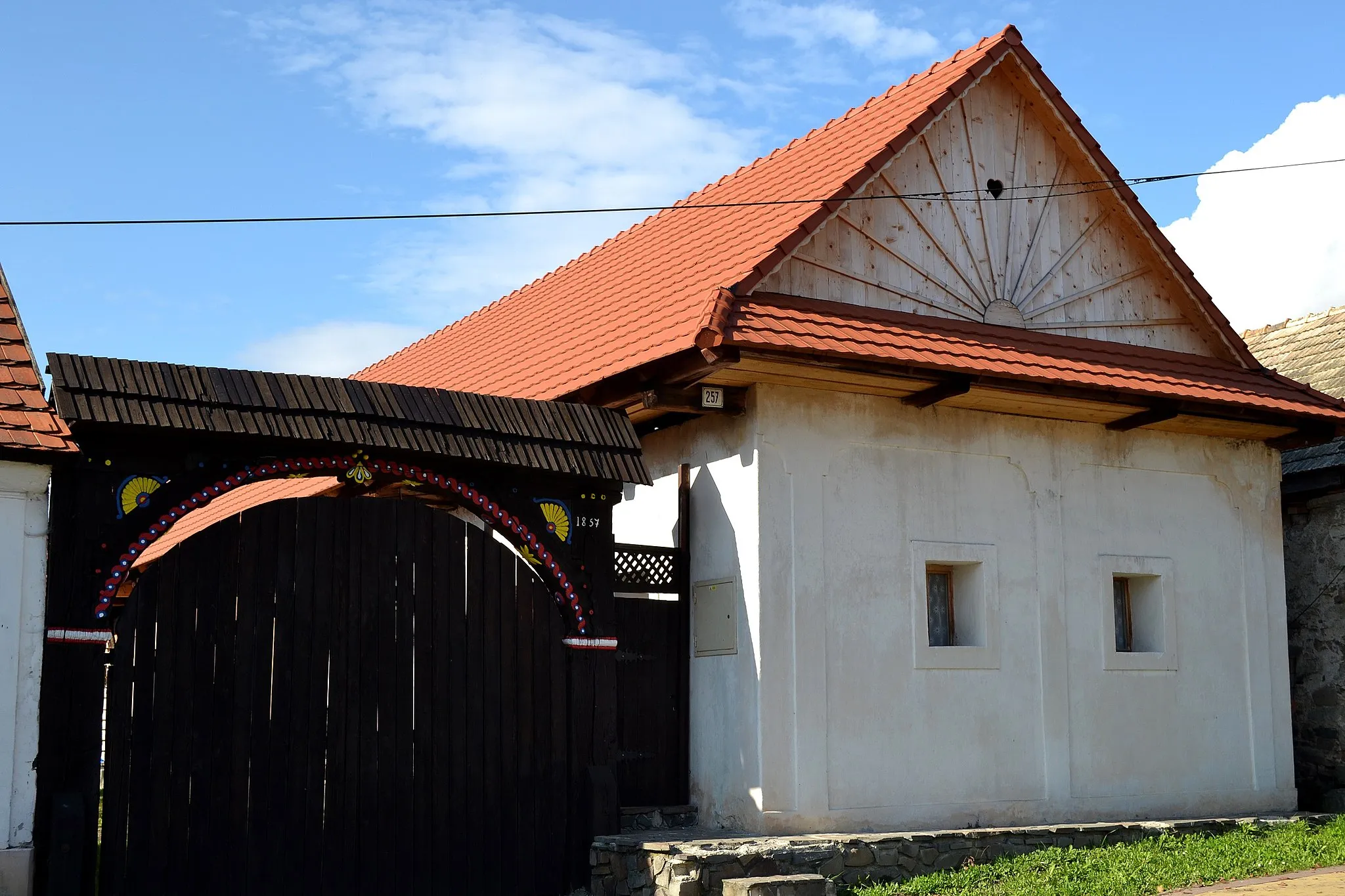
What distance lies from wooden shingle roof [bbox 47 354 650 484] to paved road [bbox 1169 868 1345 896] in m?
Answer: 4.64

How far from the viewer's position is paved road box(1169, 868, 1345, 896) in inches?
361

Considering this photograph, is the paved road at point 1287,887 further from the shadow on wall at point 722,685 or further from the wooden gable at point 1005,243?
the wooden gable at point 1005,243

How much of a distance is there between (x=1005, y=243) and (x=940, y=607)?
10.4 ft

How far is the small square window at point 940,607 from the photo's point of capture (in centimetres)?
1128

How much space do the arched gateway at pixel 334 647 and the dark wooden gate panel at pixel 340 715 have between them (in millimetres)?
14

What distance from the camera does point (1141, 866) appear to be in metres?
9.86

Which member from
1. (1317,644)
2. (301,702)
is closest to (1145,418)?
(1317,644)

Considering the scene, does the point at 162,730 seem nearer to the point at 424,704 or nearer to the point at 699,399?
the point at 424,704

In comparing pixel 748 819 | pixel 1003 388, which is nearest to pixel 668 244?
pixel 1003 388

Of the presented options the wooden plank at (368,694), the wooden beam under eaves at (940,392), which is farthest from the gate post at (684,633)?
the wooden plank at (368,694)

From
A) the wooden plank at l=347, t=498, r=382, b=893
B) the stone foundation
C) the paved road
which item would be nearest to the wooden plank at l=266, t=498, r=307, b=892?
the wooden plank at l=347, t=498, r=382, b=893

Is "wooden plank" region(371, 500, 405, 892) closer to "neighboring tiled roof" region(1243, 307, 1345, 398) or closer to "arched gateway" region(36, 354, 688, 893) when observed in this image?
"arched gateway" region(36, 354, 688, 893)

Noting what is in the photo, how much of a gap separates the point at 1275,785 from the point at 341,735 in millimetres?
8187

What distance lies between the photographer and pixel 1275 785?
496 inches
